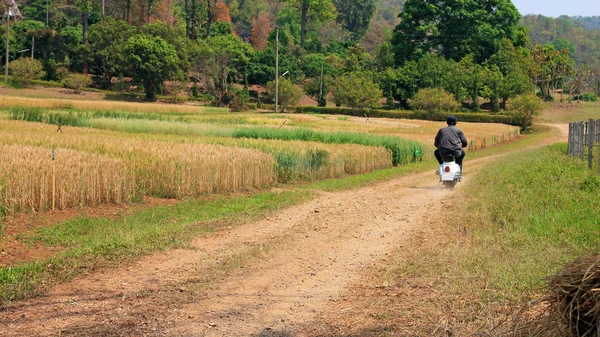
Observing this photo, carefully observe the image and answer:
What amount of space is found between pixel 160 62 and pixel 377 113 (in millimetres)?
26823

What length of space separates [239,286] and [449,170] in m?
9.81

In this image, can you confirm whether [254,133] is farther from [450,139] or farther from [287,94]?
[287,94]

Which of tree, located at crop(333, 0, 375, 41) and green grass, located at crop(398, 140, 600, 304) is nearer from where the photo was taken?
green grass, located at crop(398, 140, 600, 304)

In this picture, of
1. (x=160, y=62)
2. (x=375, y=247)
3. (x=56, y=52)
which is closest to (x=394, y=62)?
(x=160, y=62)

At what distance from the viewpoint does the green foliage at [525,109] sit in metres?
66.9

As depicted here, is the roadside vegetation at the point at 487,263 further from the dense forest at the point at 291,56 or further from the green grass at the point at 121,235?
the dense forest at the point at 291,56

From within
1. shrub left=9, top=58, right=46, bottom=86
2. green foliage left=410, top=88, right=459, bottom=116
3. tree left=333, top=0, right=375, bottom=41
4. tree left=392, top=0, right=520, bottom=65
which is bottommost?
green foliage left=410, top=88, right=459, bottom=116

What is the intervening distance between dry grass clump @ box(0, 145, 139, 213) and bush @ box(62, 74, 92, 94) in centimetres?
6385

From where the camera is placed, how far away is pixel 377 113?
78.8 metres

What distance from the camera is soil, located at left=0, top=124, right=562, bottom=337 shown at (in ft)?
22.3

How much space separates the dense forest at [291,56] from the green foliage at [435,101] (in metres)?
0.36

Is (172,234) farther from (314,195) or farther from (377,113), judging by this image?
(377,113)

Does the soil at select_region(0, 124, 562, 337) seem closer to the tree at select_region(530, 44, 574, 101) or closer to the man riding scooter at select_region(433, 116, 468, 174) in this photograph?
the man riding scooter at select_region(433, 116, 468, 174)

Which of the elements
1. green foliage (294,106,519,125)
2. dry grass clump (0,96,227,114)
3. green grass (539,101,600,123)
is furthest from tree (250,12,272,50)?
A: dry grass clump (0,96,227,114)
